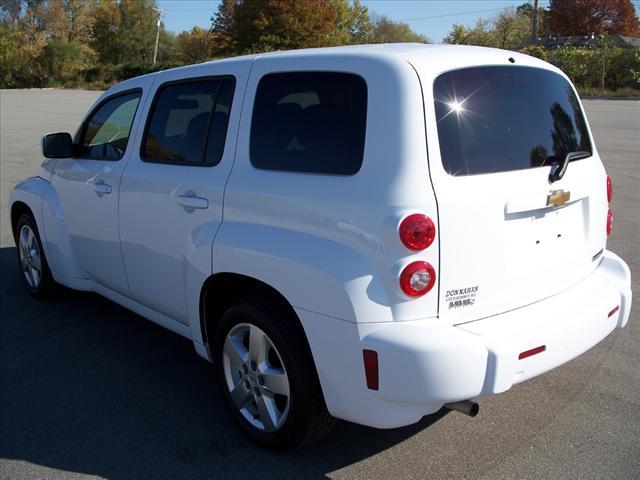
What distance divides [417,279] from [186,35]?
88.8 m

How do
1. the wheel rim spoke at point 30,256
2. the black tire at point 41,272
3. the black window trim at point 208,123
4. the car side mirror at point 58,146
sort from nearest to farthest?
the black window trim at point 208,123 < the car side mirror at point 58,146 < the black tire at point 41,272 < the wheel rim spoke at point 30,256

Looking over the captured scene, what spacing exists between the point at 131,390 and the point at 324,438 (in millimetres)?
1349

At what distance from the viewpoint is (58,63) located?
216ft

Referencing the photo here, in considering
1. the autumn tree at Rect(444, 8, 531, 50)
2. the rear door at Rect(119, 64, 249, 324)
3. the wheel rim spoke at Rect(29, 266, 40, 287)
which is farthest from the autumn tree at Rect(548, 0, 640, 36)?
the rear door at Rect(119, 64, 249, 324)

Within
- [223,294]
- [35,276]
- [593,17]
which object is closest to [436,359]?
[223,294]

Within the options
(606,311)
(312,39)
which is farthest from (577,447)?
(312,39)

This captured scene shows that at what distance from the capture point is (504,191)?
9.36 ft

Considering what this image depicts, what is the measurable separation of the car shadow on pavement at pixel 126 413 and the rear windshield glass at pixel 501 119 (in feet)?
5.01

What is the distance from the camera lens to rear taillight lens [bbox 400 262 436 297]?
104 inches

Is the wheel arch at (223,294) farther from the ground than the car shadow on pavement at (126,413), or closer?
farther from the ground

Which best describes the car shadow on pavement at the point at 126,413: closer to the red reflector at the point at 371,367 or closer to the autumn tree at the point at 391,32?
the red reflector at the point at 371,367

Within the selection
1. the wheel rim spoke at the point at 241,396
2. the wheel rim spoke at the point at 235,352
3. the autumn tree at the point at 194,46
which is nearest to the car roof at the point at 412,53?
the wheel rim spoke at the point at 235,352

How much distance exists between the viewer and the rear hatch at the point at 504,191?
274 cm

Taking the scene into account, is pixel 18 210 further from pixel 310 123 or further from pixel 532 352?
pixel 532 352
